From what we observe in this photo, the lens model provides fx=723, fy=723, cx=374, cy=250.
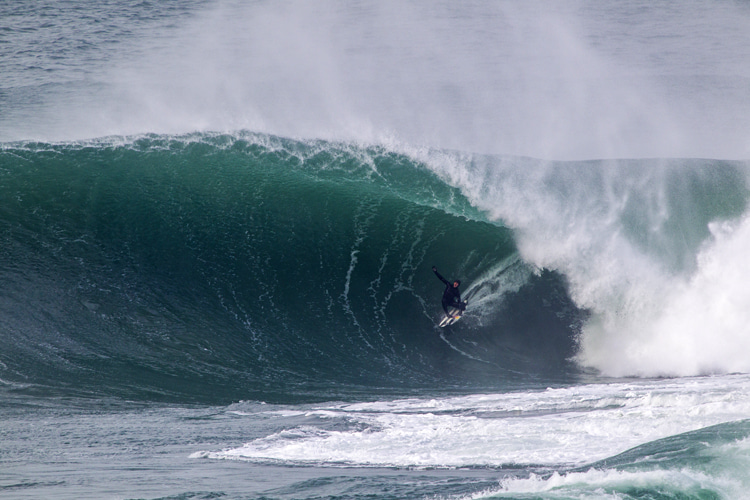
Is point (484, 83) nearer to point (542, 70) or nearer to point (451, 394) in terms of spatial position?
point (542, 70)

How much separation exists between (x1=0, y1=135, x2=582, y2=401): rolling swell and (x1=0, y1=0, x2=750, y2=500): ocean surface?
55mm

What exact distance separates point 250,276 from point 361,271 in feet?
6.61

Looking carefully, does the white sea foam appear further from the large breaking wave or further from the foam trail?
the foam trail

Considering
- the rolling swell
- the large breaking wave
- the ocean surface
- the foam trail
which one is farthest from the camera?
the foam trail

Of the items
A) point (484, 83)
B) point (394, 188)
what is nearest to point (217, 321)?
point (394, 188)

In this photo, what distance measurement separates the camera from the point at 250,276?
12.9 metres

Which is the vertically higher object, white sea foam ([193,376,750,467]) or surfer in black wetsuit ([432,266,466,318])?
surfer in black wetsuit ([432,266,466,318])

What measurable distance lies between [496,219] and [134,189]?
24.4ft

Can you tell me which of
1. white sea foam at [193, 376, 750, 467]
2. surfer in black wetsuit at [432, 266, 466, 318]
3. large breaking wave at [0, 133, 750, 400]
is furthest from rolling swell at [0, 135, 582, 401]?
white sea foam at [193, 376, 750, 467]

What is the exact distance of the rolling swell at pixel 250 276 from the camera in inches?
426

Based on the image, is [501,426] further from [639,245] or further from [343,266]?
[639,245]

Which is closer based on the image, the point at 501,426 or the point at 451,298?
the point at 501,426

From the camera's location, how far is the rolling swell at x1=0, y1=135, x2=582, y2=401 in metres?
10.8

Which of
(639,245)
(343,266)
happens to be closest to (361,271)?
(343,266)
